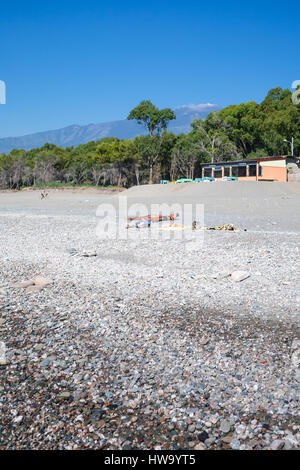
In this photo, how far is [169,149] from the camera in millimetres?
66938

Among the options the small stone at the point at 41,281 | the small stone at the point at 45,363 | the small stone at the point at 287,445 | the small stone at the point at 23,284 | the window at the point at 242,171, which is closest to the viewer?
the small stone at the point at 287,445

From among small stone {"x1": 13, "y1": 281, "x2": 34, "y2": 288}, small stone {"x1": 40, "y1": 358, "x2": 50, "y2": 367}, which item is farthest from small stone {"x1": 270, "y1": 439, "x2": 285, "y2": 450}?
small stone {"x1": 13, "y1": 281, "x2": 34, "y2": 288}

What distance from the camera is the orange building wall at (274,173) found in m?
44.1

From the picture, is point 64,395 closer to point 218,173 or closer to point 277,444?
point 277,444

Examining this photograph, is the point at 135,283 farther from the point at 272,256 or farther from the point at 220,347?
the point at 272,256

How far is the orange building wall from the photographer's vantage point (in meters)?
44.1

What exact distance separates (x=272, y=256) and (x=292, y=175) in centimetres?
3715

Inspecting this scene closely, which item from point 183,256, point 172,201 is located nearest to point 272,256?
point 183,256

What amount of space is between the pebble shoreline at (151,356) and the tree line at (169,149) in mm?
53080

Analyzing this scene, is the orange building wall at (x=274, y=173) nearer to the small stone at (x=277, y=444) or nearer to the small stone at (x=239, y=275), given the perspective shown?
the small stone at (x=239, y=275)

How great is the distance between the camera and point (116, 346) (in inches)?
195

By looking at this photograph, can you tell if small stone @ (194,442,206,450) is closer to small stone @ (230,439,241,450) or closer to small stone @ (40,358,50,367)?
small stone @ (230,439,241,450)

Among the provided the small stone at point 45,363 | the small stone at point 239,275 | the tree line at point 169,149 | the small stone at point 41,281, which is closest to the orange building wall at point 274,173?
the tree line at point 169,149

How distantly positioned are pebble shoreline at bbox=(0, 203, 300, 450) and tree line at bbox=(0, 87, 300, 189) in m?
53.1
